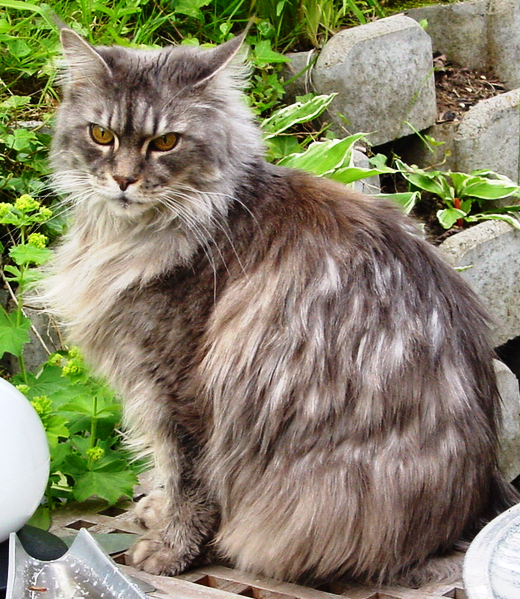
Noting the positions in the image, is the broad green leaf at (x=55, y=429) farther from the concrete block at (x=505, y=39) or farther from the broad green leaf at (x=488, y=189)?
the concrete block at (x=505, y=39)

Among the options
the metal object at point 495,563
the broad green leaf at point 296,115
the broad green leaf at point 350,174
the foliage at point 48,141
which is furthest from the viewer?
the broad green leaf at point 296,115

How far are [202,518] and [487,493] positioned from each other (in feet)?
2.38

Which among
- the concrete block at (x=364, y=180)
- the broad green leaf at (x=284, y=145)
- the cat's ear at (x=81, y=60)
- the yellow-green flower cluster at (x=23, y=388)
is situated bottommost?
the yellow-green flower cluster at (x=23, y=388)

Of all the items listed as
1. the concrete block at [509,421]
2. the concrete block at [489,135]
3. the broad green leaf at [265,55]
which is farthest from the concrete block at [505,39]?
the concrete block at [509,421]

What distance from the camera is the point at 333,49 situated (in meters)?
3.90

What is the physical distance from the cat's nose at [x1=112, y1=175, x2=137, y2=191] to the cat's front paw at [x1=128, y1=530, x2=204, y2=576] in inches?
34.7

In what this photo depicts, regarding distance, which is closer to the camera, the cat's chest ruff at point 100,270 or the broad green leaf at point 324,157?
the cat's chest ruff at point 100,270

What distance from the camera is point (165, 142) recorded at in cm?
205

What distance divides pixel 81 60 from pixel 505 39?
9.68 ft

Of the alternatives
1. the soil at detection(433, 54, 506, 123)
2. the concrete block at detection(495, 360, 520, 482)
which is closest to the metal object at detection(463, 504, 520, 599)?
the concrete block at detection(495, 360, 520, 482)

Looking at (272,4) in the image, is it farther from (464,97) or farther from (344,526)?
(344,526)

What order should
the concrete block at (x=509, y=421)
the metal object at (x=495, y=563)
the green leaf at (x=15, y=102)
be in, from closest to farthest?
the metal object at (x=495, y=563) < the green leaf at (x=15, y=102) < the concrete block at (x=509, y=421)

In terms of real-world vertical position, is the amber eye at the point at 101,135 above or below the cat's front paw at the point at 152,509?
above

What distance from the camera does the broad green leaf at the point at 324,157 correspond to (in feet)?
10.8
